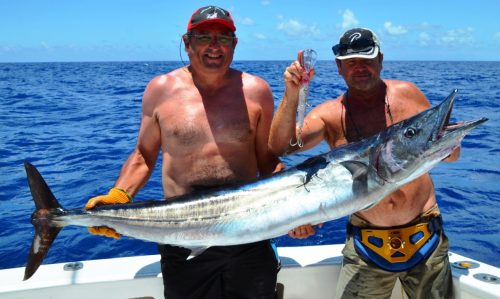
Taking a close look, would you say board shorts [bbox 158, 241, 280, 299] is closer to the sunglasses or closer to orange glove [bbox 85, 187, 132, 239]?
orange glove [bbox 85, 187, 132, 239]

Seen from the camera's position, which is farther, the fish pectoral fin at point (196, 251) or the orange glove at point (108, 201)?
the orange glove at point (108, 201)

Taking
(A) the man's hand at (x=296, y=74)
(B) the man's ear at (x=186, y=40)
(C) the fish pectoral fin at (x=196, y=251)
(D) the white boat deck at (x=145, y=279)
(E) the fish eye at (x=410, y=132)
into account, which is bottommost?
(D) the white boat deck at (x=145, y=279)

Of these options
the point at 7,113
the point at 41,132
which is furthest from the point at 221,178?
the point at 7,113

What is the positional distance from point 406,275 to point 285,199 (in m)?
1.18

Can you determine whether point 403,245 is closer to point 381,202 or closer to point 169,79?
point 381,202

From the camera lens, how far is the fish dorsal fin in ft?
7.91

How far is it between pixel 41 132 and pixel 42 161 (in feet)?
11.0

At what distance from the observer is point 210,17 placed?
2814 mm

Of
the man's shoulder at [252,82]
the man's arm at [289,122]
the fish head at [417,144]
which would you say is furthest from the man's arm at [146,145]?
the fish head at [417,144]

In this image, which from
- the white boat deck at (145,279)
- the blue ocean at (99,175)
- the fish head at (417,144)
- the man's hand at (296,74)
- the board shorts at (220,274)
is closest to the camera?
the fish head at (417,144)

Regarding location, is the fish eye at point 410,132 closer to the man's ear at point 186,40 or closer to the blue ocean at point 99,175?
Result: the man's ear at point 186,40

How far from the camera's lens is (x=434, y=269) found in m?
2.96

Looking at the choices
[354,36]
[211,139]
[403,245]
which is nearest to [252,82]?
[211,139]

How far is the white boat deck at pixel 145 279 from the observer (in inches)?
122
